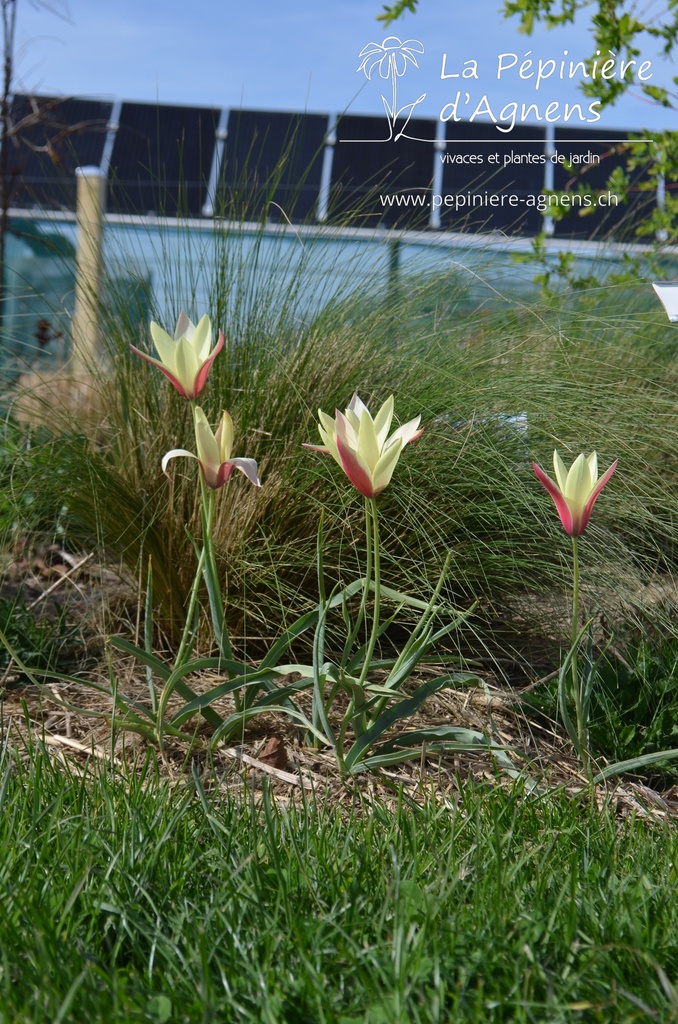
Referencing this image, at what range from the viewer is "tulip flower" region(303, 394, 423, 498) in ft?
4.99

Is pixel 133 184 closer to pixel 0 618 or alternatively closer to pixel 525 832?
pixel 0 618

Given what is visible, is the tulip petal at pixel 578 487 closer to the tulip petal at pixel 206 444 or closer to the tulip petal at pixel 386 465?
the tulip petal at pixel 386 465

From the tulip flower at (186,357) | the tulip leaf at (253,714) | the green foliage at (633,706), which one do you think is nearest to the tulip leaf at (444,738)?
the tulip leaf at (253,714)

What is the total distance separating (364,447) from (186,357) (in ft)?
1.21

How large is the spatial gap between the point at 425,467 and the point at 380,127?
853 centimetres

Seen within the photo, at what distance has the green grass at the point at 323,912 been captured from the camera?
1.08m

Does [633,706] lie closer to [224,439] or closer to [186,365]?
[224,439]

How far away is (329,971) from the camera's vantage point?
114 centimetres

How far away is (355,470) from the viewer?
153 cm

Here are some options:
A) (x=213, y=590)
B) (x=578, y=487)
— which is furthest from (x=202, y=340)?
(x=578, y=487)

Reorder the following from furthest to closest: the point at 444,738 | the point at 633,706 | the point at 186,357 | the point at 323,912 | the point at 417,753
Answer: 1. the point at 633,706
2. the point at 444,738
3. the point at 417,753
4. the point at 186,357
5. the point at 323,912

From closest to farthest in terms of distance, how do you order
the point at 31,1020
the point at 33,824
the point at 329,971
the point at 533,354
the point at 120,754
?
the point at 31,1020 → the point at 329,971 → the point at 33,824 → the point at 120,754 → the point at 533,354

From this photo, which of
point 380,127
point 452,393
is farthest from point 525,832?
point 380,127

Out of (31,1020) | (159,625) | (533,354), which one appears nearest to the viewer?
(31,1020)
